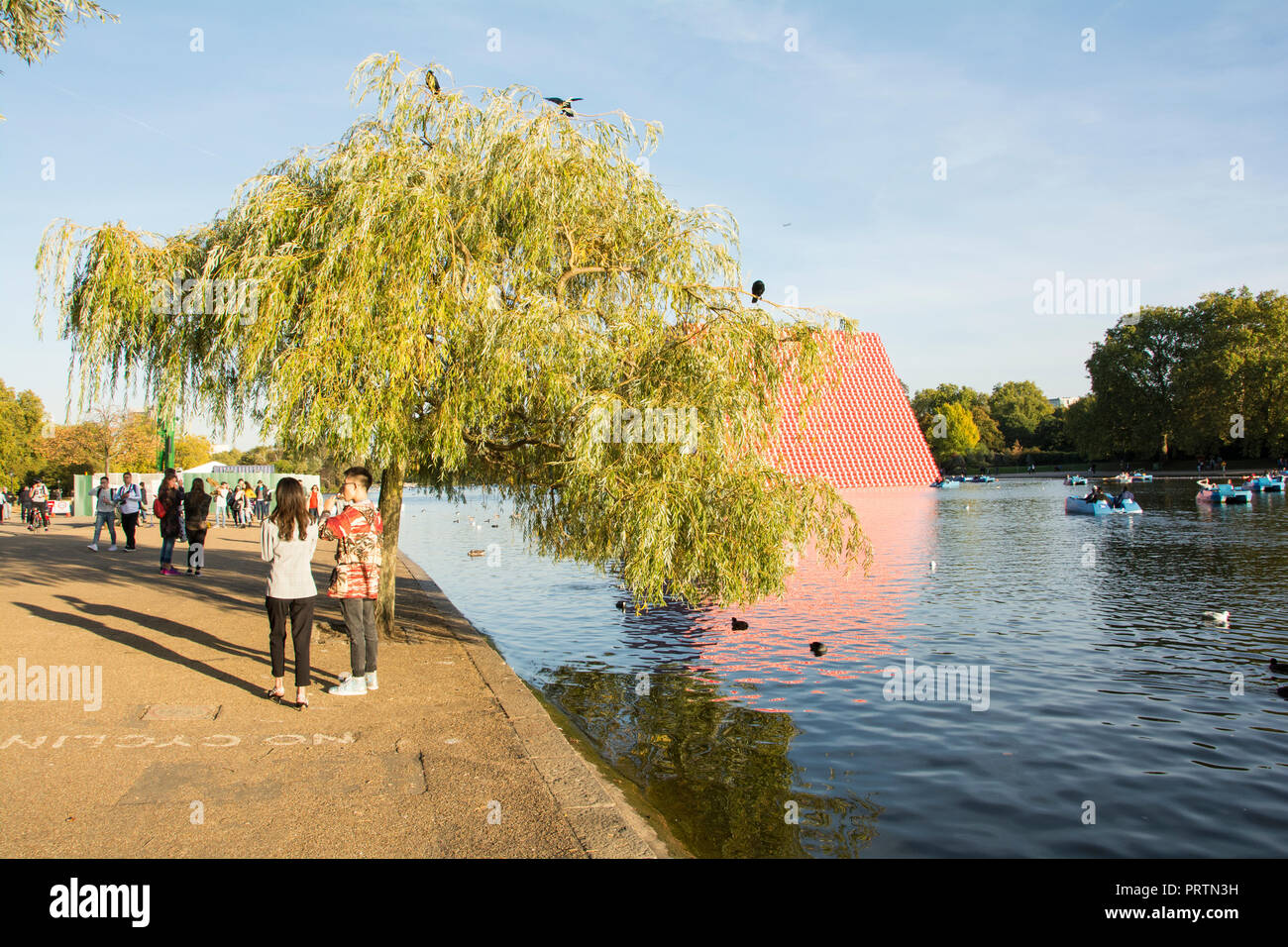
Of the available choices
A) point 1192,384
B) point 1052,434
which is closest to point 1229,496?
point 1192,384

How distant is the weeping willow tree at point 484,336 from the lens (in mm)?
8625

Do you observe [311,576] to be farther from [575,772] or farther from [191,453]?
[191,453]

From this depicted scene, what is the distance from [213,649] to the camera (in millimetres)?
9805

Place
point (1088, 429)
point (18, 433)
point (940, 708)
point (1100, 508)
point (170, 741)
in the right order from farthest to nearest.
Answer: point (1088, 429) < point (18, 433) < point (1100, 508) < point (940, 708) < point (170, 741)

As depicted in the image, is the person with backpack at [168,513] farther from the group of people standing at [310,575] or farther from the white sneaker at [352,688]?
the white sneaker at [352,688]

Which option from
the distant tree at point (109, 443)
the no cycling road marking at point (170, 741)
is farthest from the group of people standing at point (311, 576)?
the distant tree at point (109, 443)

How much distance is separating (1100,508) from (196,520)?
42461mm

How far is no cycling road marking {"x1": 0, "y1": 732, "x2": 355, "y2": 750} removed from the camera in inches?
Answer: 246

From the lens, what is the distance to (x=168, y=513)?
16562mm

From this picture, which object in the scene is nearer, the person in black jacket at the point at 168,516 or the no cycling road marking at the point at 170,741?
the no cycling road marking at the point at 170,741

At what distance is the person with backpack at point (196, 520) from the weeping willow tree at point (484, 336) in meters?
7.58

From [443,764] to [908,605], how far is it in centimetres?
1368
